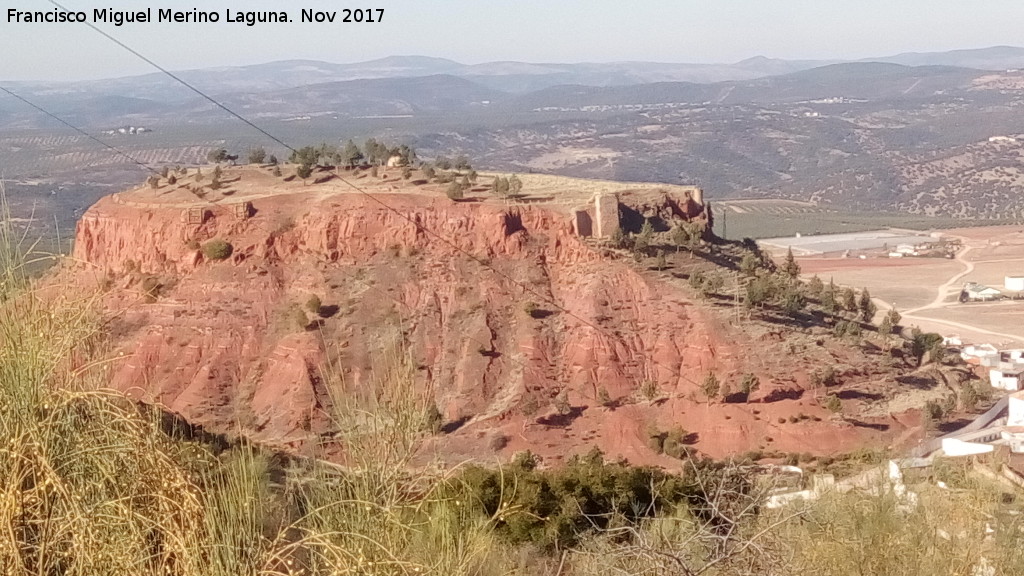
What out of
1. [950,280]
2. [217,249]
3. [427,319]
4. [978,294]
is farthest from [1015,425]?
[950,280]

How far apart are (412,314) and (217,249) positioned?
17.5 ft

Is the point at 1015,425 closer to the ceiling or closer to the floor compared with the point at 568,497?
closer to the floor

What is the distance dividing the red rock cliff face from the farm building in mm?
29697

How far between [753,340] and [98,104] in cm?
14472

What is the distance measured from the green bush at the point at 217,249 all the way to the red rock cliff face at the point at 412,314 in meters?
0.26

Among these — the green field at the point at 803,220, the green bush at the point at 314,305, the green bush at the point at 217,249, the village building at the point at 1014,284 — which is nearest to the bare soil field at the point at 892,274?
the village building at the point at 1014,284

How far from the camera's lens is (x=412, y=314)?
28.9 metres

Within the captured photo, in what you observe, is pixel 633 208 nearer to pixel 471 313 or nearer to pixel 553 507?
pixel 471 313

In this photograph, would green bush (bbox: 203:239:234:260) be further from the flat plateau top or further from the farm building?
the farm building

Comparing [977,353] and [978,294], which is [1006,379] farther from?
[978,294]

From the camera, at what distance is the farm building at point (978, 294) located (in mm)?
53656

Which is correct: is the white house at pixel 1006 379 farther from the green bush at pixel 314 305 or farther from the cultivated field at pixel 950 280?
the green bush at pixel 314 305

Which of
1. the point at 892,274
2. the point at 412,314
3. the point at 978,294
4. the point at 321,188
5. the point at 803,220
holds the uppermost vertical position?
the point at 321,188

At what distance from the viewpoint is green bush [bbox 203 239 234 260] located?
2906cm
